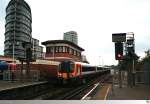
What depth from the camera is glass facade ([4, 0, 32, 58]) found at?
8.45 metres

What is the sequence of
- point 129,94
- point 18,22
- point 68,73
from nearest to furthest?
point 18,22
point 129,94
point 68,73

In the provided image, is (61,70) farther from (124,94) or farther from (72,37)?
(72,37)

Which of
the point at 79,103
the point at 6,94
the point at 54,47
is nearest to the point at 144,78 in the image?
the point at 6,94

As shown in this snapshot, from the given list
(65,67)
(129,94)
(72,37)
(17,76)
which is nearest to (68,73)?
(65,67)

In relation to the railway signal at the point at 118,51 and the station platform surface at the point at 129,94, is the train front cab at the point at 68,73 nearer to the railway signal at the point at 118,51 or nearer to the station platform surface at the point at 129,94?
the station platform surface at the point at 129,94

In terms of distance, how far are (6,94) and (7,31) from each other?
1597cm

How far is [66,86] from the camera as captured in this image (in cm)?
4594

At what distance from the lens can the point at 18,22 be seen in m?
8.91

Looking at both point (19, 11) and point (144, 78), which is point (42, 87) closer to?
point (144, 78)

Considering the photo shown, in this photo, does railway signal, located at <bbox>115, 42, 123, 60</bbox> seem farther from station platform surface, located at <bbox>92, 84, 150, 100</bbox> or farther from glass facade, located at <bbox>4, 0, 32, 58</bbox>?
glass facade, located at <bbox>4, 0, 32, 58</bbox>

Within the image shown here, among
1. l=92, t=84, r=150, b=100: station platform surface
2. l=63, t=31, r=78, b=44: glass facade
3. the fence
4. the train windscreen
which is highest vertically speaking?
l=63, t=31, r=78, b=44: glass facade

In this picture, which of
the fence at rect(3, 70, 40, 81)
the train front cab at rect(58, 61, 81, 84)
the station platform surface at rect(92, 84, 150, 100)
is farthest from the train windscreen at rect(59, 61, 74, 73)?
the station platform surface at rect(92, 84, 150, 100)

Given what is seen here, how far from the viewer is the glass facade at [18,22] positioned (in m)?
8.45

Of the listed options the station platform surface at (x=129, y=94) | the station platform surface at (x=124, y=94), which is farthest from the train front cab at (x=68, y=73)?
the station platform surface at (x=129, y=94)
